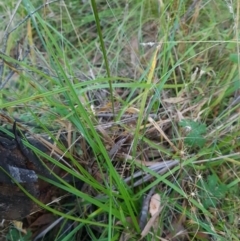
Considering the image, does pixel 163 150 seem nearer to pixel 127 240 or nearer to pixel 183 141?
pixel 183 141

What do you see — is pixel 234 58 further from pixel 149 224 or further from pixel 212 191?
pixel 149 224

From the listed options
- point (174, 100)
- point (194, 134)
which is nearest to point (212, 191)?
point (194, 134)

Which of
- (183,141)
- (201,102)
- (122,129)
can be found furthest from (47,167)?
(201,102)

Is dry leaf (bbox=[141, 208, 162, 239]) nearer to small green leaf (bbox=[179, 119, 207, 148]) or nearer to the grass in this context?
the grass

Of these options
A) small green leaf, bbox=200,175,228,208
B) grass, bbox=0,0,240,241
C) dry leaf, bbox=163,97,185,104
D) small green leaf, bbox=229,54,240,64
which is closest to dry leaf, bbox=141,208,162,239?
grass, bbox=0,0,240,241

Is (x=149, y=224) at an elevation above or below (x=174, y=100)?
below

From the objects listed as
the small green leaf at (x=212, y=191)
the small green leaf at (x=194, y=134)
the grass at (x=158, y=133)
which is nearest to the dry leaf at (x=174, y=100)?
the grass at (x=158, y=133)

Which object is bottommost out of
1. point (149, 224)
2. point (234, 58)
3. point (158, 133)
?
point (149, 224)

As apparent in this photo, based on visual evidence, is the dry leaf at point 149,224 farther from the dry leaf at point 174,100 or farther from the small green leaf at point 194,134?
the dry leaf at point 174,100
